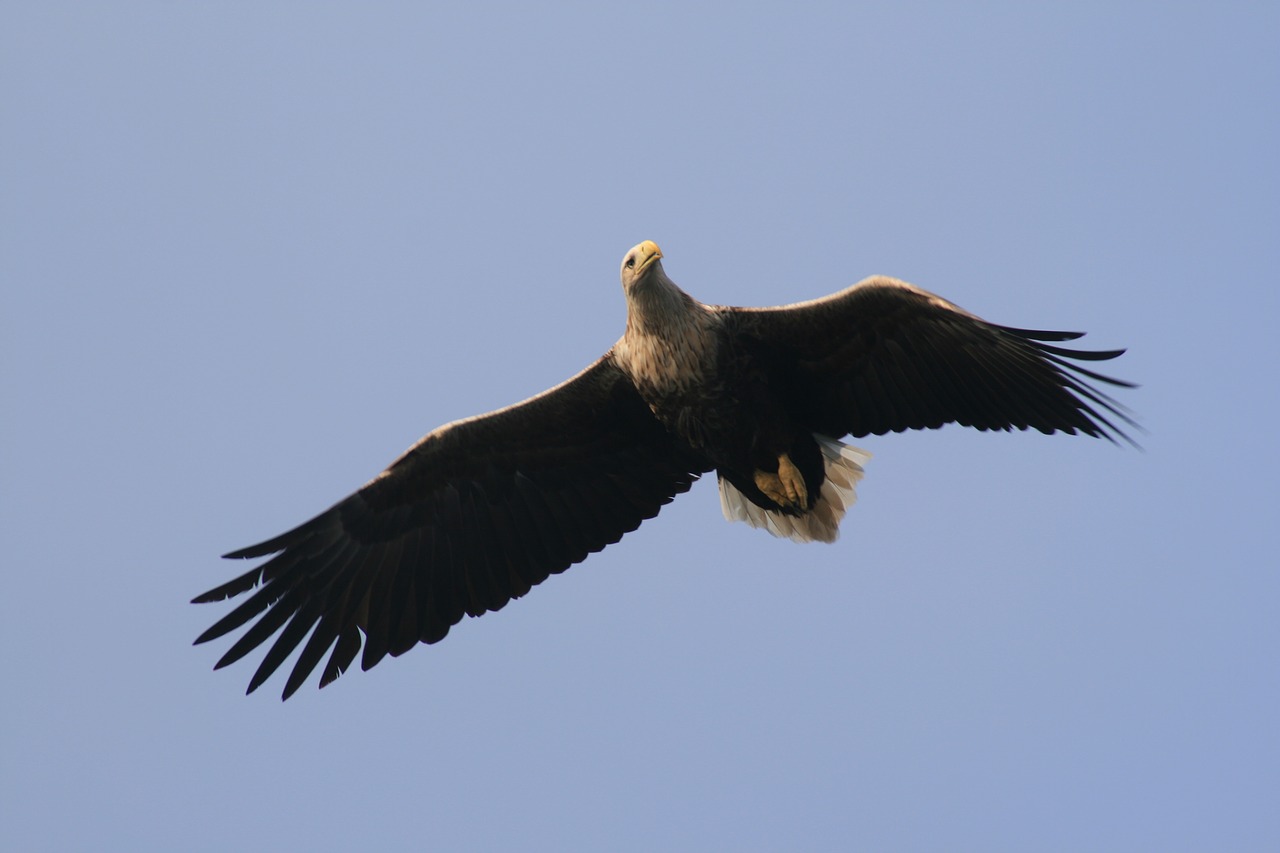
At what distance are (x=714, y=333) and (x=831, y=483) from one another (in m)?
1.42

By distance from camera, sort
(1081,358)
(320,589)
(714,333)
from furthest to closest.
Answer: (320,589), (714,333), (1081,358)

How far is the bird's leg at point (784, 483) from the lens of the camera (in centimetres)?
909

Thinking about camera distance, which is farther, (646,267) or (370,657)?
(370,657)

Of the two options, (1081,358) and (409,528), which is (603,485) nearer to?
(409,528)

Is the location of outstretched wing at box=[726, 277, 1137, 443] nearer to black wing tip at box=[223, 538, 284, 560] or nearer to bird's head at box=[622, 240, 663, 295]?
bird's head at box=[622, 240, 663, 295]

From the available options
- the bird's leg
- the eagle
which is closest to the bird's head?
the eagle

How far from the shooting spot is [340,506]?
9484mm

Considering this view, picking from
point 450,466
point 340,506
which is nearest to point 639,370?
point 450,466

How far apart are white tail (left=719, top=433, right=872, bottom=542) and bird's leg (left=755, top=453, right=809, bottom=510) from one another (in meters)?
0.35

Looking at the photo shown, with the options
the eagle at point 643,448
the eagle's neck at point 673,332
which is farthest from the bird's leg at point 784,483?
the eagle's neck at point 673,332

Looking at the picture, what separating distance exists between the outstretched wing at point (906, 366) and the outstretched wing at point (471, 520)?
92 cm

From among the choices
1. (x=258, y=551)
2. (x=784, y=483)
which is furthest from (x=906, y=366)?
(x=258, y=551)

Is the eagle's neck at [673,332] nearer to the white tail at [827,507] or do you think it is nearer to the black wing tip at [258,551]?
the white tail at [827,507]

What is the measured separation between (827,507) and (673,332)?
5.45 ft
